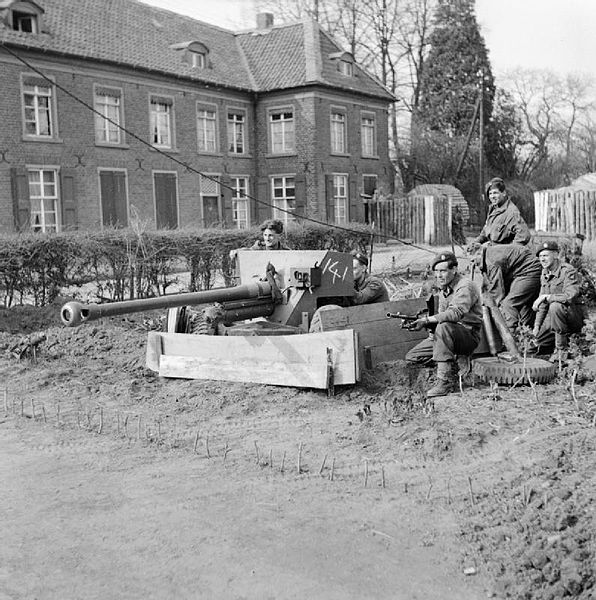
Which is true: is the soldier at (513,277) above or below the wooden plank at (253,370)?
above

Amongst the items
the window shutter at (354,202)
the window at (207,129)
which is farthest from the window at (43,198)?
the window shutter at (354,202)

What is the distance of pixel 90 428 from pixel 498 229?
5514 mm

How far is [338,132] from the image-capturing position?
36969 mm

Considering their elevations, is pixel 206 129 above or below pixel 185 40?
below

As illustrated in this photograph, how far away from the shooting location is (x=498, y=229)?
10141mm

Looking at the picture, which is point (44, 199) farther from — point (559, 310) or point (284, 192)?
point (559, 310)

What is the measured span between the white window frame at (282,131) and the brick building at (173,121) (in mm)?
52

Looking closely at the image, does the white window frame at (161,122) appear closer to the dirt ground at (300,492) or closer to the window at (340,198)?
the window at (340,198)

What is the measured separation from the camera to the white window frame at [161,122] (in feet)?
101

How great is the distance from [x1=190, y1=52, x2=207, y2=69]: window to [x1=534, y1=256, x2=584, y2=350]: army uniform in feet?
86.7

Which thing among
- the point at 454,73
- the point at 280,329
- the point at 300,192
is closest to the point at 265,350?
the point at 280,329

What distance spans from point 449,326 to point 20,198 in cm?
2112

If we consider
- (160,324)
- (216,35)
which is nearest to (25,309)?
(160,324)

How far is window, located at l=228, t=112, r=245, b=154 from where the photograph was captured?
3469cm
